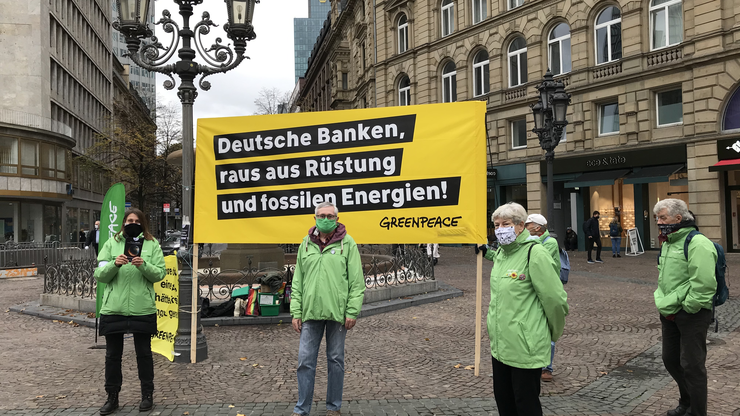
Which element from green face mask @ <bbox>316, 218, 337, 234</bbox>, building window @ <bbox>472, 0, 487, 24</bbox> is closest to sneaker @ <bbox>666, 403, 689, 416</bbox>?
green face mask @ <bbox>316, 218, 337, 234</bbox>

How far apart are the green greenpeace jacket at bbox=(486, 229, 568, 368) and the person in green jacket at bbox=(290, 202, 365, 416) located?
134cm

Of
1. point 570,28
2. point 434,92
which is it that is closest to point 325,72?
point 434,92

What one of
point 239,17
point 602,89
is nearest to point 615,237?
point 602,89

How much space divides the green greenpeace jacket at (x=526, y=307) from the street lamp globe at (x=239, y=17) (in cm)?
653

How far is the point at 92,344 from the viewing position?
7910mm

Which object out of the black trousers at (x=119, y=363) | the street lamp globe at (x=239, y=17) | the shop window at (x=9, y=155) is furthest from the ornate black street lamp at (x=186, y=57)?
the shop window at (x=9, y=155)

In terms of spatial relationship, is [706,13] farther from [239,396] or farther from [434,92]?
[239,396]

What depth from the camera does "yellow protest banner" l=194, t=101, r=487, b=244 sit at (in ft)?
19.6

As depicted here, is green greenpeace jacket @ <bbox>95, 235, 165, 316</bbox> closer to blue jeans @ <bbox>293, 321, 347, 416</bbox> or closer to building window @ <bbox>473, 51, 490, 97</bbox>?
blue jeans @ <bbox>293, 321, 347, 416</bbox>

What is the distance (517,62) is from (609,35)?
5.12 meters

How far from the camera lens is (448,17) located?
32250 millimetres

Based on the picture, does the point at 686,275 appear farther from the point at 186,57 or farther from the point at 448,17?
the point at 448,17

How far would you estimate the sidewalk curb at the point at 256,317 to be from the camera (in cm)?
899

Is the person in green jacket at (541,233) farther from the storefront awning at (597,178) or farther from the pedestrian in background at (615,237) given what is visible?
the storefront awning at (597,178)
